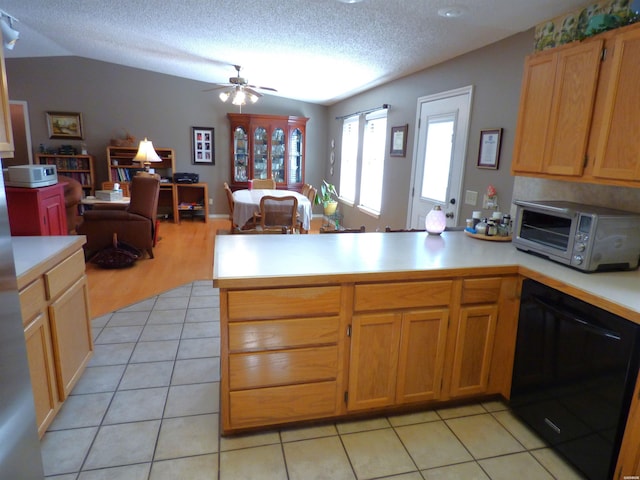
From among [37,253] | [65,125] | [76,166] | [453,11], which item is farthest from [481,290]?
[65,125]

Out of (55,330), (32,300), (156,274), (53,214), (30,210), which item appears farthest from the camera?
(156,274)

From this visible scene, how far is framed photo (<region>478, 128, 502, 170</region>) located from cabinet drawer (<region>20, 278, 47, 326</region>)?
299 centimetres

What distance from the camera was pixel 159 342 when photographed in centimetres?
275

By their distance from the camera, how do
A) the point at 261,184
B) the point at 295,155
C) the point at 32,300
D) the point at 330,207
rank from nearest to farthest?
the point at 32,300 → the point at 330,207 → the point at 261,184 → the point at 295,155

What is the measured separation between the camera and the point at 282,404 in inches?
73.5

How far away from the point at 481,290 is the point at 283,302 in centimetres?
103

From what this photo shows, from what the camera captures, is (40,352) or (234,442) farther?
(234,442)

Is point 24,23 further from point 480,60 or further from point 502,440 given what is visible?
point 502,440

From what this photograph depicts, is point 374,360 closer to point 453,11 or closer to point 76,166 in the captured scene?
point 453,11

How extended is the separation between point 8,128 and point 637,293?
9.63ft

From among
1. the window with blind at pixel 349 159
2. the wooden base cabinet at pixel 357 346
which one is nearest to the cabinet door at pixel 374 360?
the wooden base cabinet at pixel 357 346

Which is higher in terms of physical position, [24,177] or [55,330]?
[24,177]

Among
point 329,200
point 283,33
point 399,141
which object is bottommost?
point 329,200

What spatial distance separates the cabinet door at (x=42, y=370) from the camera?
1645 millimetres
